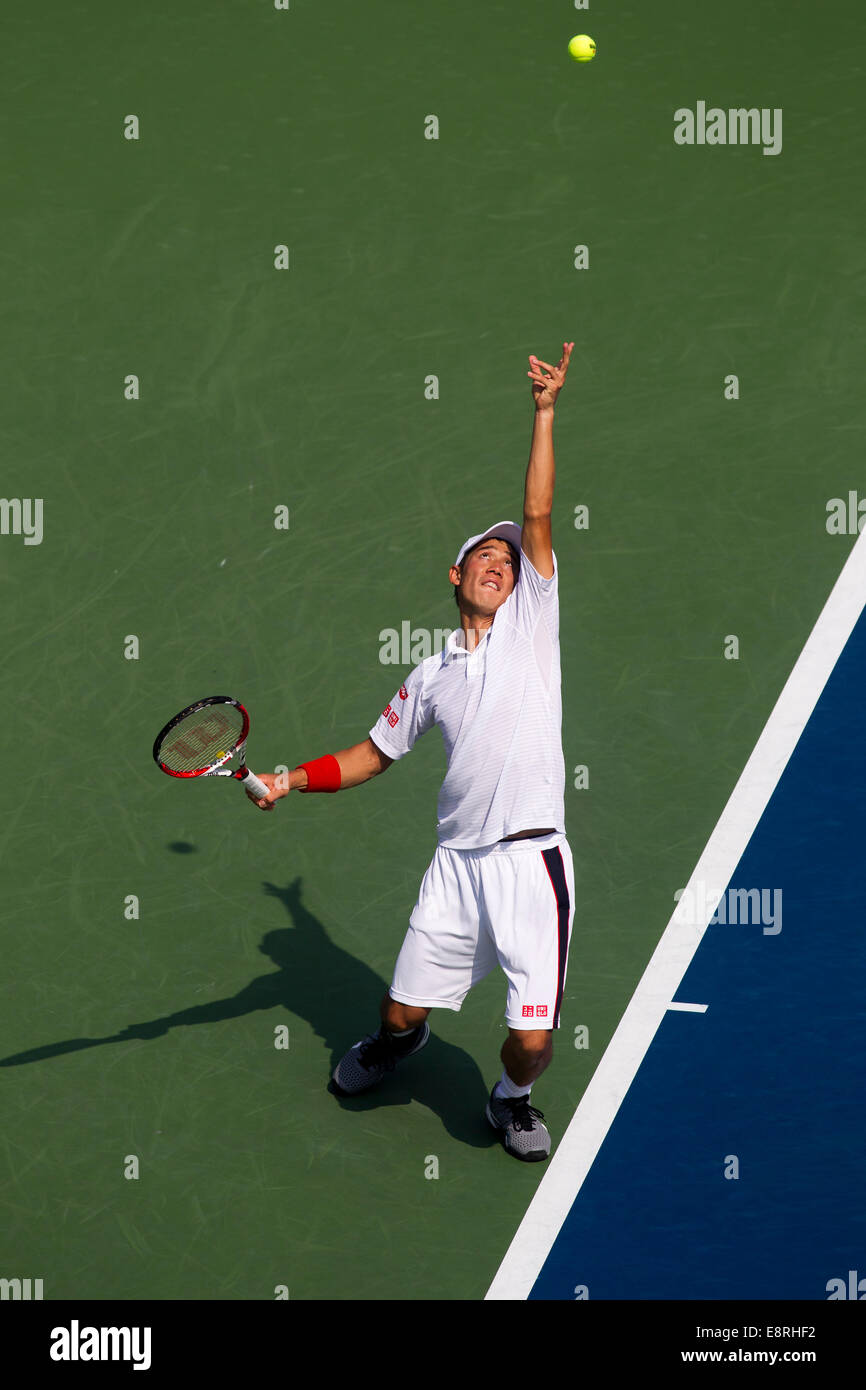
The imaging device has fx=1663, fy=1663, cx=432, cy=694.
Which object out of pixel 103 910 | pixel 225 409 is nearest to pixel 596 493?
pixel 225 409

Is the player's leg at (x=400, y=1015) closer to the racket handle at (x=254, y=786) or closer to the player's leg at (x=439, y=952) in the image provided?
the player's leg at (x=439, y=952)

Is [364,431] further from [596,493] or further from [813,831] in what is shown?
[813,831]

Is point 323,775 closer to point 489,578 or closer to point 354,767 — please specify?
point 354,767

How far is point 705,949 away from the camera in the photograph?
809 cm

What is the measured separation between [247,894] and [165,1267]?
1975 millimetres

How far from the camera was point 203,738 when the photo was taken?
6922 mm

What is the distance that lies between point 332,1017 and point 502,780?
184cm

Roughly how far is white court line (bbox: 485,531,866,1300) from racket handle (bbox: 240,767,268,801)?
7.14 feet

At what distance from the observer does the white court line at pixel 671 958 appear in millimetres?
7105

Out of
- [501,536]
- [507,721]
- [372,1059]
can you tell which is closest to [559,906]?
[507,721]

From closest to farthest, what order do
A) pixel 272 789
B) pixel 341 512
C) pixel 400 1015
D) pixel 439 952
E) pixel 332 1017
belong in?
pixel 272 789
pixel 439 952
pixel 400 1015
pixel 332 1017
pixel 341 512

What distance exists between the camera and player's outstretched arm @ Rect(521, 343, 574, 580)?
6.68m

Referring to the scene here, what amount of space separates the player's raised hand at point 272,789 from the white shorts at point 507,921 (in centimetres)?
76
